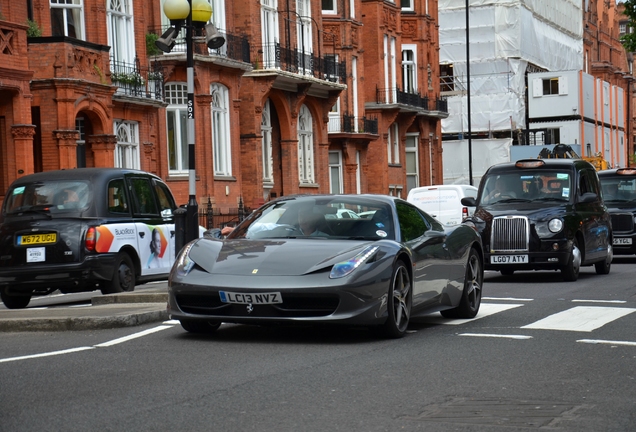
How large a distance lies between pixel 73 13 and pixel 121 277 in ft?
61.8

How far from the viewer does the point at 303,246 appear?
10.9 m

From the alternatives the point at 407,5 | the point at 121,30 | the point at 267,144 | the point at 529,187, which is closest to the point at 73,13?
the point at 121,30

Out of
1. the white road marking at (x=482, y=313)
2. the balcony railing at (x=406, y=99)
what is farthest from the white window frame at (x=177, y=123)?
the white road marking at (x=482, y=313)

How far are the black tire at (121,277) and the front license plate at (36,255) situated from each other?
968mm

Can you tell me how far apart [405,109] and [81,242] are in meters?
43.5

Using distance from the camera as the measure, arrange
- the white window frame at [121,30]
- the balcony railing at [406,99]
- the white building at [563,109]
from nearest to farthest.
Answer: the white window frame at [121,30] → the balcony railing at [406,99] → the white building at [563,109]

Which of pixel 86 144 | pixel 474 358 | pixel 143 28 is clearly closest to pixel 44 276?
pixel 474 358

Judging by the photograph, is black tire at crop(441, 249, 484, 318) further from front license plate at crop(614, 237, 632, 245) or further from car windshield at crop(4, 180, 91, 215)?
front license plate at crop(614, 237, 632, 245)

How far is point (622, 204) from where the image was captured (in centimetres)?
2709

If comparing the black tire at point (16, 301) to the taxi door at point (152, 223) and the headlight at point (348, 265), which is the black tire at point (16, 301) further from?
the headlight at point (348, 265)

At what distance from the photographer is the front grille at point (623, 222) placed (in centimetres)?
2633

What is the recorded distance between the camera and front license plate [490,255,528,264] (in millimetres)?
19781

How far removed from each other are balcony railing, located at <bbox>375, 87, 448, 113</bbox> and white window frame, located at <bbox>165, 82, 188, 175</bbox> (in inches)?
740

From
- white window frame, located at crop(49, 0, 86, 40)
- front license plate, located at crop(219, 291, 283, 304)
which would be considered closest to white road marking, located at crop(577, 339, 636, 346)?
front license plate, located at crop(219, 291, 283, 304)
